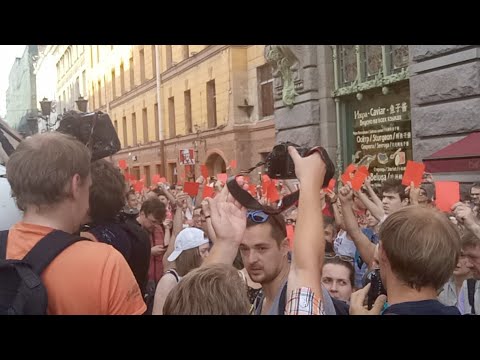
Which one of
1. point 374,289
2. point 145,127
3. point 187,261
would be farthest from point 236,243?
point 145,127

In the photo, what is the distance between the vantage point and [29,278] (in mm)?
1669

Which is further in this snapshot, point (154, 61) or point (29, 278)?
point (154, 61)

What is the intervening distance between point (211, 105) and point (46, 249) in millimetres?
1239

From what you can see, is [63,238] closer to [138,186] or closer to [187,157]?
[138,186]

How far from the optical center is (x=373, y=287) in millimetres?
2195

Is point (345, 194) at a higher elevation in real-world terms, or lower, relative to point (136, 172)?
lower

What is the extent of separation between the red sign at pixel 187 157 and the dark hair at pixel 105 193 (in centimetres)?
38

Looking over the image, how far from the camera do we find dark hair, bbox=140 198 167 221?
252 centimetres

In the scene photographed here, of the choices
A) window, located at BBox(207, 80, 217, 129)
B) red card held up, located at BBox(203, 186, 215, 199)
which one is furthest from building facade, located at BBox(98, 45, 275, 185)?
red card held up, located at BBox(203, 186, 215, 199)

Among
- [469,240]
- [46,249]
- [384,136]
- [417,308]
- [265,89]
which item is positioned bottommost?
[417,308]

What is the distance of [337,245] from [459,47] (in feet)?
3.46

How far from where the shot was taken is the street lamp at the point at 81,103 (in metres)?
2.56

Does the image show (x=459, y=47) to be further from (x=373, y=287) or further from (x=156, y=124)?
(x=156, y=124)
